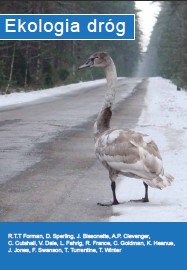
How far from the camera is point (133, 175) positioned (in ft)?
19.9

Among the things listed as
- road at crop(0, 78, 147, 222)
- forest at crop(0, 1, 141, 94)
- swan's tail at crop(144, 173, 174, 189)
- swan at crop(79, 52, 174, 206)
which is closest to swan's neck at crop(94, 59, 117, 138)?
swan at crop(79, 52, 174, 206)

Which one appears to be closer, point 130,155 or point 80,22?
point 130,155

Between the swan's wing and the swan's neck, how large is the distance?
290 millimetres

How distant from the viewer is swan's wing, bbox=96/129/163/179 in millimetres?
5871

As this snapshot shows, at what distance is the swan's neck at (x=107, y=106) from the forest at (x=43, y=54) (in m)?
25.7

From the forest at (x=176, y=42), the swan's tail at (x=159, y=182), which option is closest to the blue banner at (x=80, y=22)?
the forest at (x=176, y=42)

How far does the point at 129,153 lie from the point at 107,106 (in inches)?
41.5

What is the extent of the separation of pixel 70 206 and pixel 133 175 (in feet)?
3.24

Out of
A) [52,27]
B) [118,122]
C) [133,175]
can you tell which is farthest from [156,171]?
[52,27]

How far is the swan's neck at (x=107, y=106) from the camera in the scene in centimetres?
674

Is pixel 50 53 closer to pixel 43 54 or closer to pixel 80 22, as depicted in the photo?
pixel 43 54

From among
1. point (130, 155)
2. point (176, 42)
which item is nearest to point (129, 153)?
point (130, 155)

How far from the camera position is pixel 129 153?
237 inches

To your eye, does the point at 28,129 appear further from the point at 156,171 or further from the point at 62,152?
the point at 156,171
